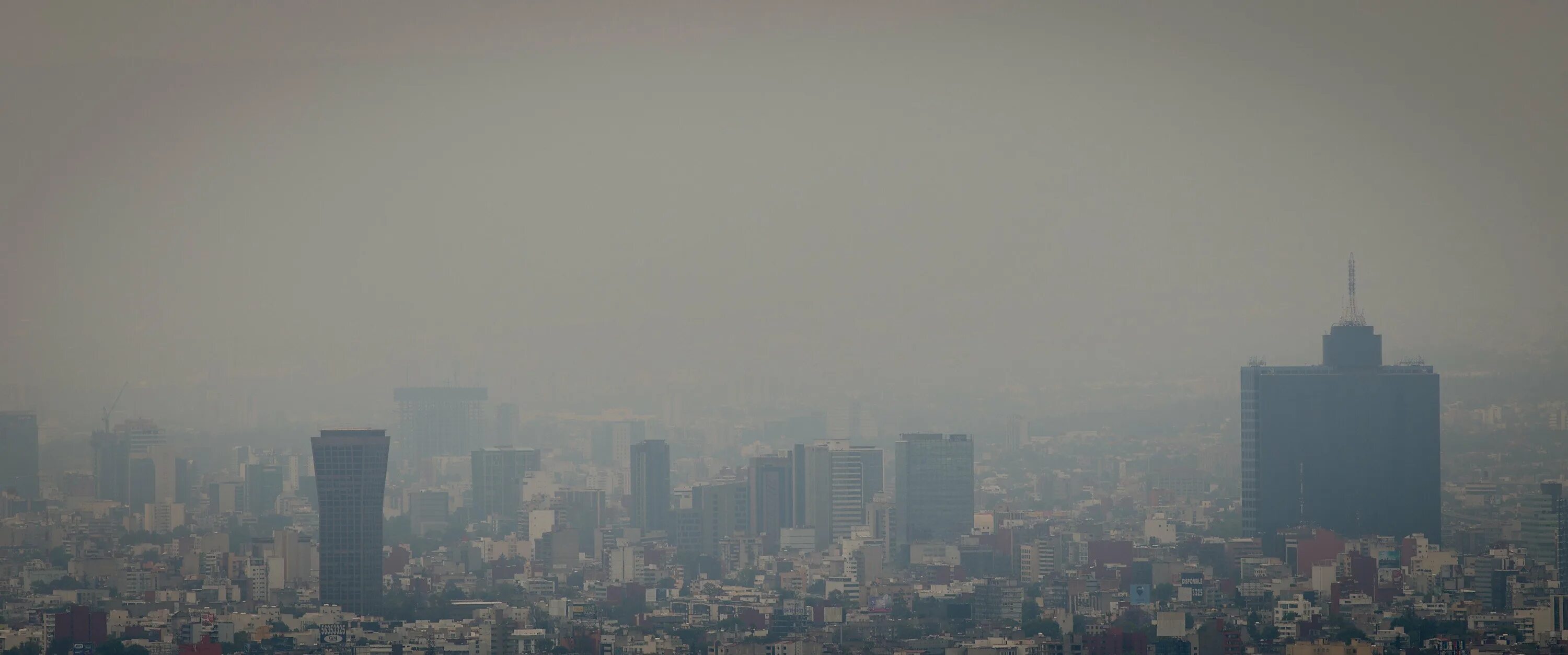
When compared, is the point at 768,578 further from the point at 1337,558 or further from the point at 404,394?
the point at 404,394

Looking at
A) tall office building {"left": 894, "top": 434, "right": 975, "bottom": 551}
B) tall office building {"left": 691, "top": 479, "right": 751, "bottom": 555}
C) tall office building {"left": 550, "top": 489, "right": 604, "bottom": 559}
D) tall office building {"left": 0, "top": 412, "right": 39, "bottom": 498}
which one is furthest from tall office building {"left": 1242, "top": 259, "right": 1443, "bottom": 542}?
tall office building {"left": 0, "top": 412, "right": 39, "bottom": 498}

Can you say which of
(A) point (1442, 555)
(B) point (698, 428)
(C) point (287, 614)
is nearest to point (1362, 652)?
(A) point (1442, 555)

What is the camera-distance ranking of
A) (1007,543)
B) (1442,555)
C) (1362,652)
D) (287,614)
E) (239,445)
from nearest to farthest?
(1362,652) < (287,614) < (1442,555) < (1007,543) < (239,445)

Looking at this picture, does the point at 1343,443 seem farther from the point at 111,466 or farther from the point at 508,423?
the point at 111,466

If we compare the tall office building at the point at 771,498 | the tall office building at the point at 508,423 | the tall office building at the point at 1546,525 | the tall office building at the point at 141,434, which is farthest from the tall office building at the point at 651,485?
the tall office building at the point at 1546,525

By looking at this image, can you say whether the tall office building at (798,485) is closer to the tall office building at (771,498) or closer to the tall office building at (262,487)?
the tall office building at (771,498)

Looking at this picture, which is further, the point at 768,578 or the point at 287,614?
the point at 768,578
